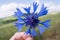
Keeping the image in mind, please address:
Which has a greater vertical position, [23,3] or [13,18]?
[23,3]

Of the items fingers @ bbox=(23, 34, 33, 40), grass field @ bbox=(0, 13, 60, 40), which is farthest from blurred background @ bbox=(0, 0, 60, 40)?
fingers @ bbox=(23, 34, 33, 40)

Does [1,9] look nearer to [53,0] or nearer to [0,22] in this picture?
[0,22]

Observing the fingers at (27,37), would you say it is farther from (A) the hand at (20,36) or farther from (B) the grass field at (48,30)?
(B) the grass field at (48,30)

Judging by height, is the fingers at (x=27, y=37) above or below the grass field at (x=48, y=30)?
below

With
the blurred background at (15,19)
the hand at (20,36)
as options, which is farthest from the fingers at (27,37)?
the blurred background at (15,19)

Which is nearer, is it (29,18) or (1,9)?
(29,18)

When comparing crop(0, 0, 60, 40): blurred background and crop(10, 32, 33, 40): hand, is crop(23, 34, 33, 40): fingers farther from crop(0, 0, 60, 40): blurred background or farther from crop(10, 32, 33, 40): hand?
crop(0, 0, 60, 40): blurred background

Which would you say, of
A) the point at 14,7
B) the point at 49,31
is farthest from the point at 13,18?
the point at 49,31

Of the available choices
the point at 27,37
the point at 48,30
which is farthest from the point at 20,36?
the point at 48,30

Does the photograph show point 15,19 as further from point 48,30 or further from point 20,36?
point 48,30
